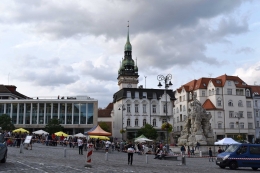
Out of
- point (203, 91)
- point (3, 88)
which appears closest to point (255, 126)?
point (203, 91)

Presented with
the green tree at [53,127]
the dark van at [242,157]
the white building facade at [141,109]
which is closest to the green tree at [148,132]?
the white building facade at [141,109]

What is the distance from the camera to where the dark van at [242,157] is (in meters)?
21.0

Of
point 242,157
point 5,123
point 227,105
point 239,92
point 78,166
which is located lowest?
point 78,166

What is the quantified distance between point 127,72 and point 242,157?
96123 mm

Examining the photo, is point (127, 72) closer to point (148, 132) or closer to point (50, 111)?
point (50, 111)

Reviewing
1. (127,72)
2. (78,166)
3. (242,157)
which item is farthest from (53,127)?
(127,72)

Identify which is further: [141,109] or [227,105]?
[141,109]

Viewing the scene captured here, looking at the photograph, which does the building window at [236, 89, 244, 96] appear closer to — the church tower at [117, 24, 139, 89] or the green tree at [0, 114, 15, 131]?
the church tower at [117, 24, 139, 89]

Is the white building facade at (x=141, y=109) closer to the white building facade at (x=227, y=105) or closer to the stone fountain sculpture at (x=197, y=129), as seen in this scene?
the white building facade at (x=227, y=105)

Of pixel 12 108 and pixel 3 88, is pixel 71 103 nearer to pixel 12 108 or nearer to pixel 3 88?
pixel 12 108

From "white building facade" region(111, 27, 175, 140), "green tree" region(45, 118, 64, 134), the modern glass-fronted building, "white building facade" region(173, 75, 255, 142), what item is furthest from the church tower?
"green tree" region(45, 118, 64, 134)

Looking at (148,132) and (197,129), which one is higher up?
(197,129)

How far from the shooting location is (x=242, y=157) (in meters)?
21.1

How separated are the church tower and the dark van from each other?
9121cm
